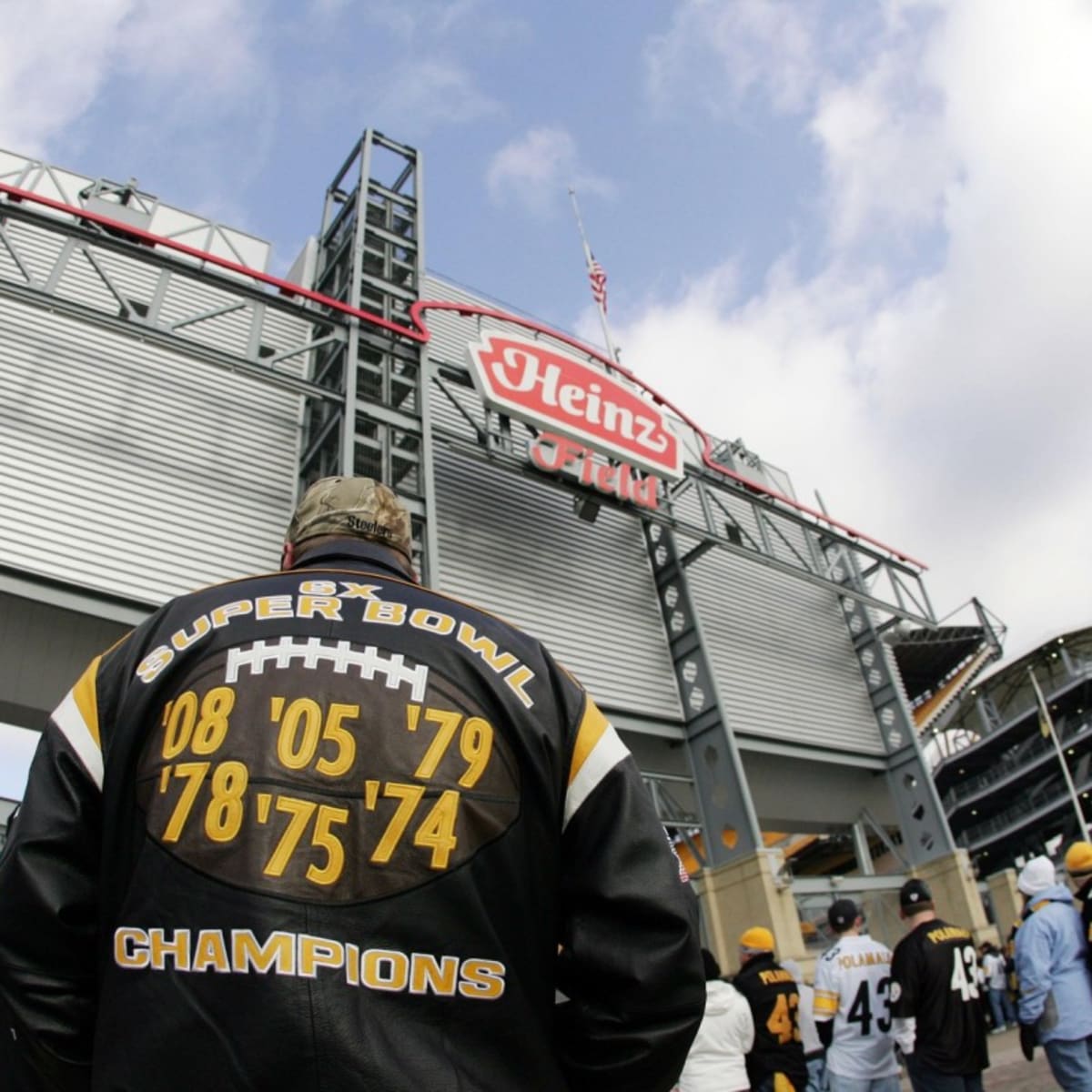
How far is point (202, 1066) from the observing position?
125 cm

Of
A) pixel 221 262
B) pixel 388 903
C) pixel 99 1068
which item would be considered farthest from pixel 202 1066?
pixel 221 262

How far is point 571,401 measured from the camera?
1413cm

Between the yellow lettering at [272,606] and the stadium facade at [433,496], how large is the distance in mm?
9247

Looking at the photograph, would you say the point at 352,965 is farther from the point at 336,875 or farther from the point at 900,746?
the point at 900,746

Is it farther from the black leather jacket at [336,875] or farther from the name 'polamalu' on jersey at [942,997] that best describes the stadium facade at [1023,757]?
the black leather jacket at [336,875]

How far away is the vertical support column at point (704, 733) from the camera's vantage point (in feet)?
44.4

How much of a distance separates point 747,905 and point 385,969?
12778 mm

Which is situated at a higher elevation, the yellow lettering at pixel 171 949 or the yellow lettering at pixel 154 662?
the yellow lettering at pixel 154 662

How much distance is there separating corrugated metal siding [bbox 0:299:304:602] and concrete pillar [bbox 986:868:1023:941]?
66.3 feet

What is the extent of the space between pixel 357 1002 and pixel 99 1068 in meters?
0.43

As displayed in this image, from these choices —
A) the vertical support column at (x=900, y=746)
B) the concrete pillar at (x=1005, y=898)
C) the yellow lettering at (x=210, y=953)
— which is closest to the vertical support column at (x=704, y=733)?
the vertical support column at (x=900, y=746)

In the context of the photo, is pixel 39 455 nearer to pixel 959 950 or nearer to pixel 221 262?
pixel 221 262

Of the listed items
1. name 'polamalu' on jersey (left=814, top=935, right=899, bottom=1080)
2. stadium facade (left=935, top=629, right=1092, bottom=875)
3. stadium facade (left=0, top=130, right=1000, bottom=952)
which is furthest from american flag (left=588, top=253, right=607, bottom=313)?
stadium facade (left=935, top=629, right=1092, bottom=875)

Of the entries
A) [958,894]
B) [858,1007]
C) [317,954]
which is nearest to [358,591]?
[317,954]
